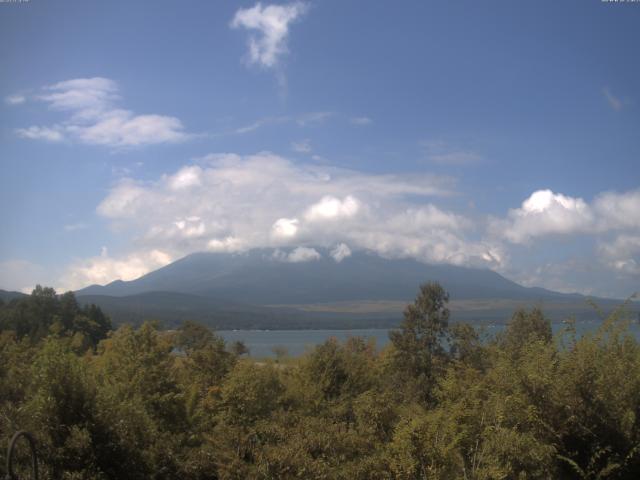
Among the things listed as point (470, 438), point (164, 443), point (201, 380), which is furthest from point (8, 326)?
point (470, 438)

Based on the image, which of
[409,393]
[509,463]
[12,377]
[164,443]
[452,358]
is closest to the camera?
[509,463]

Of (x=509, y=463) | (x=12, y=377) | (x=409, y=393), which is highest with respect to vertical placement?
(x=12, y=377)

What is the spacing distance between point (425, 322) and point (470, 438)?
21.2 metres

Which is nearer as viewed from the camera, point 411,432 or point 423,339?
point 411,432

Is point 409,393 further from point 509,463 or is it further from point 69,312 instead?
point 69,312

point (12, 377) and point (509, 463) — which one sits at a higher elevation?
point (12, 377)

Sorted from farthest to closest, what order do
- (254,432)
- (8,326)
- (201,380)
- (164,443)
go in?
(8,326), (201,380), (164,443), (254,432)

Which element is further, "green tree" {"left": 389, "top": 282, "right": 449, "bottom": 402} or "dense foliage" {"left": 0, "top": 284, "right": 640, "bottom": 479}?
"green tree" {"left": 389, "top": 282, "right": 449, "bottom": 402}

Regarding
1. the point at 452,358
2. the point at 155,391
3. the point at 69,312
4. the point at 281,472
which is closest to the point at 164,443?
the point at 281,472

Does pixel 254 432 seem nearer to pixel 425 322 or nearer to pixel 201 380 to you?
pixel 201 380

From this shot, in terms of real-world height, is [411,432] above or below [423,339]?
above

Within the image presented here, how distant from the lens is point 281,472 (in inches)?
388

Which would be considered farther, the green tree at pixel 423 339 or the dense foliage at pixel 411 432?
the green tree at pixel 423 339

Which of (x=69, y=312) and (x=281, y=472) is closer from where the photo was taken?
(x=281, y=472)
